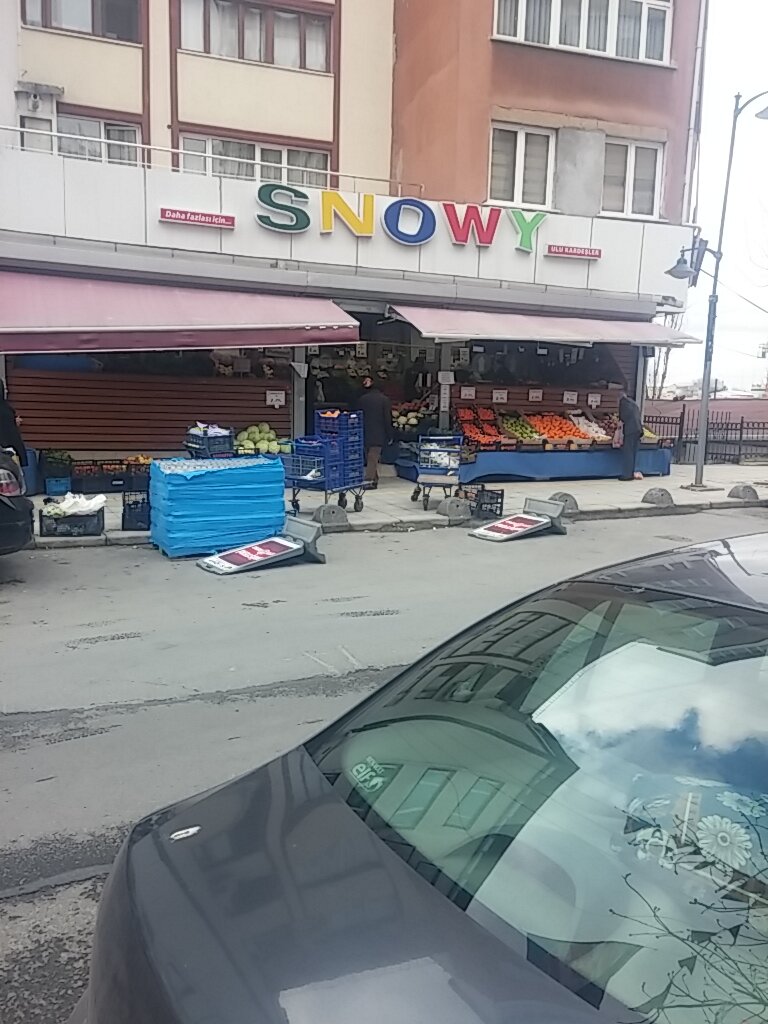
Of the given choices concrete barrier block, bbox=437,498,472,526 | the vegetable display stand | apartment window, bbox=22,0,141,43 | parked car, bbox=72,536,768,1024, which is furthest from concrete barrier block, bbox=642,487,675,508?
apartment window, bbox=22,0,141,43

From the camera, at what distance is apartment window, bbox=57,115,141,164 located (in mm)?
15266

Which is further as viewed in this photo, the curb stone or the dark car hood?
the curb stone

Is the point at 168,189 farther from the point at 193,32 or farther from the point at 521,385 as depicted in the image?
the point at 521,385

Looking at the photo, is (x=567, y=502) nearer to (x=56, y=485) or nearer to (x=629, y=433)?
(x=629, y=433)

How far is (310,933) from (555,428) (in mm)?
15738

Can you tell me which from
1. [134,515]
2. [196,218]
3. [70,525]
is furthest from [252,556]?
[196,218]

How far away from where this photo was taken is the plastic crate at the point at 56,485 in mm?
12688

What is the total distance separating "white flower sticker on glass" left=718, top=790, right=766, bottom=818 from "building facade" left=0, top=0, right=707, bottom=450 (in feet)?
37.4

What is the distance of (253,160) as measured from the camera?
16.3m

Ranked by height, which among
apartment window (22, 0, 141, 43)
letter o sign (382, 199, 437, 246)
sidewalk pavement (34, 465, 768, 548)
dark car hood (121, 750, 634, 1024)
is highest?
apartment window (22, 0, 141, 43)

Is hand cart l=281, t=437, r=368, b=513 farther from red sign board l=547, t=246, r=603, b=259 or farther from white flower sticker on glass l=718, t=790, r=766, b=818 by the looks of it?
white flower sticker on glass l=718, t=790, r=766, b=818

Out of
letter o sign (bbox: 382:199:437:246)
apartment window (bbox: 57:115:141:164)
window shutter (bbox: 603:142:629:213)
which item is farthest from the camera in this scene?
window shutter (bbox: 603:142:629:213)

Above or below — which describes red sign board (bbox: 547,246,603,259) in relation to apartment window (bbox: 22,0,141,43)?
below

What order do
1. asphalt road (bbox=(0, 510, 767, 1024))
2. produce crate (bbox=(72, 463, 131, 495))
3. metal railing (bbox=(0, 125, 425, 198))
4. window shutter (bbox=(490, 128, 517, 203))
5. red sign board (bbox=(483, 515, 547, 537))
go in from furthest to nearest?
window shutter (bbox=(490, 128, 517, 203)), metal railing (bbox=(0, 125, 425, 198)), produce crate (bbox=(72, 463, 131, 495)), red sign board (bbox=(483, 515, 547, 537)), asphalt road (bbox=(0, 510, 767, 1024))
